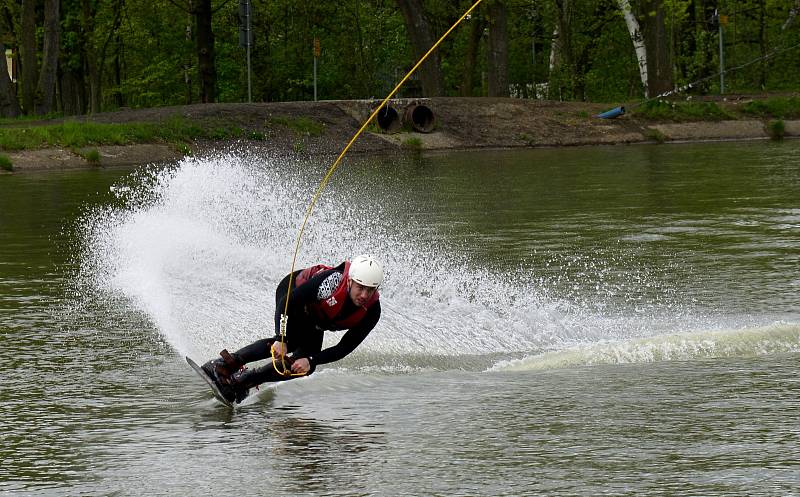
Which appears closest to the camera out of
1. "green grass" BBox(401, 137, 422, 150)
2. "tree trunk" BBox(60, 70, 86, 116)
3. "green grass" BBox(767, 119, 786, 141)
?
"green grass" BBox(401, 137, 422, 150)

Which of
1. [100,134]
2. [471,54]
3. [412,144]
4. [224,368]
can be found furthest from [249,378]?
[471,54]

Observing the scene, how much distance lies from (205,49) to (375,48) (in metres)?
9.97

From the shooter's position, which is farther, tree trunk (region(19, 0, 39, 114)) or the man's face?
tree trunk (region(19, 0, 39, 114))

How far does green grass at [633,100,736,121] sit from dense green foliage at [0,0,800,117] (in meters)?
4.74

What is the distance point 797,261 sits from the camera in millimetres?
14328

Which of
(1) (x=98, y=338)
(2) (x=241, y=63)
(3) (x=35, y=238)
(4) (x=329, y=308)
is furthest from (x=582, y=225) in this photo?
(2) (x=241, y=63)

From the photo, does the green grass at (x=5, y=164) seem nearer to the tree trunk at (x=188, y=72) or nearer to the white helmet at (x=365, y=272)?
the white helmet at (x=365, y=272)

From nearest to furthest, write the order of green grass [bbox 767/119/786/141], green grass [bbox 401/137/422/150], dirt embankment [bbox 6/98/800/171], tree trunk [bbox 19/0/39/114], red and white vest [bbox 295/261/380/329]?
red and white vest [bbox 295/261/380/329] < dirt embankment [bbox 6/98/800/171] < green grass [bbox 401/137/422/150] < green grass [bbox 767/119/786/141] < tree trunk [bbox 19/0/39/114]

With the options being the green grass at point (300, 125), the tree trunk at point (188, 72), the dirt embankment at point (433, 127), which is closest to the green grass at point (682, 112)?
the dirt embankment at point (433, 127)

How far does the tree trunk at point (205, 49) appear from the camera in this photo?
1585 inches

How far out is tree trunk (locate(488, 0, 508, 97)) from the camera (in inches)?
1567

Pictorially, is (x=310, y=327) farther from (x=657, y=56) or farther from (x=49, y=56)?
(x=49, y=56)

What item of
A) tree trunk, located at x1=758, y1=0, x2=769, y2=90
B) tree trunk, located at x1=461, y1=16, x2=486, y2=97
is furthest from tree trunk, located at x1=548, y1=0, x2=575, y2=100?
tree trunk, located at x1=758, y1=0, x2=769, y2=90

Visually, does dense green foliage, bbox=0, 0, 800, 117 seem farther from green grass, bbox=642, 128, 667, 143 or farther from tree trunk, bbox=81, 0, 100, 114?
green grass, bbox=642, 128, 667, 143
